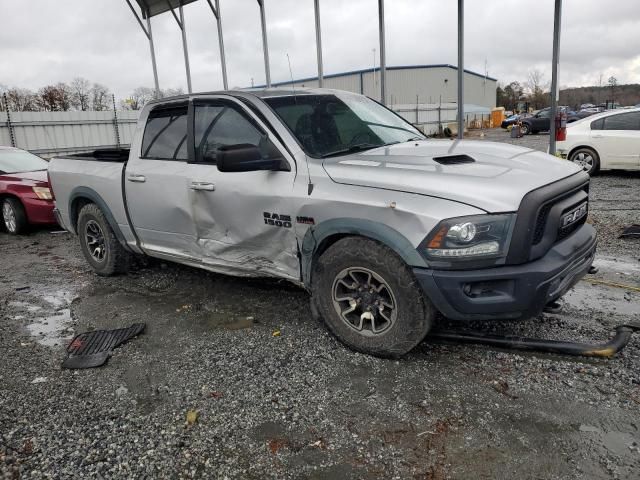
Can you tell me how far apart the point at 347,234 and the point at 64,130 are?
53.4 feet

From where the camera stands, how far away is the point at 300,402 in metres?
3.03

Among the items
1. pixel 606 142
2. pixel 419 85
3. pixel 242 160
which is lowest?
pixel 606 142

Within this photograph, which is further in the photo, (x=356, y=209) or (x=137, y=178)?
(x=137, y=178)

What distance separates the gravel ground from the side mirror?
1.31 m

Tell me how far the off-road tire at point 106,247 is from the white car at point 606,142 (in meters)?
9.66

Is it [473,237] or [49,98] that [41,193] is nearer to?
[473,237]

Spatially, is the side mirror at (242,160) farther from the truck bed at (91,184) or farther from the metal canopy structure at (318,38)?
the metal canopy structure at (318,38)

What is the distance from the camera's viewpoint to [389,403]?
2975mm

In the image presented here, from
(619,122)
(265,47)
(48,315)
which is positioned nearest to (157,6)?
(265,47)

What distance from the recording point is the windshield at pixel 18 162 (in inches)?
354

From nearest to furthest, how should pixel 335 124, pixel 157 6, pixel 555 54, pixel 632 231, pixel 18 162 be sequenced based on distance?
1. pixel 335 124
2. pixel 632 231
3. pixel 555 54
4. pixel 18 162
5. pixel 157 6

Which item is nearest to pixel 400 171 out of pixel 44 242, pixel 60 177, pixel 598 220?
pixel 60 177

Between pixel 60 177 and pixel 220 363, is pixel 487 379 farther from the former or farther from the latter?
pixel 60 177

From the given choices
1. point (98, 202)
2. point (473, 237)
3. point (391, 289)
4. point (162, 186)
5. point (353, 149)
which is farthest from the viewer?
point (98, 202)
